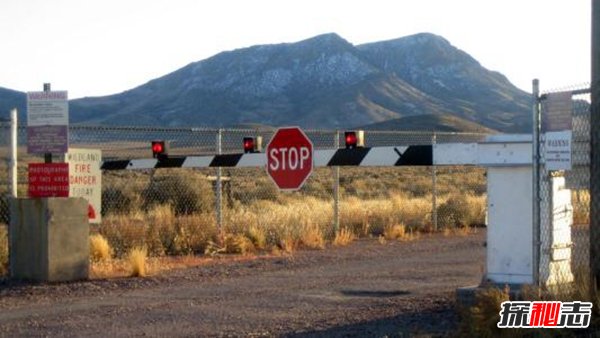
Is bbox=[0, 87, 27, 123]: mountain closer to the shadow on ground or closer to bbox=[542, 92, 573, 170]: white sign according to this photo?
the shadow on ground

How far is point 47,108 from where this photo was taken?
13359 mm

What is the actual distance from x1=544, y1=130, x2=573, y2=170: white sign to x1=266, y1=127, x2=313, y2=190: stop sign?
458 centimetres

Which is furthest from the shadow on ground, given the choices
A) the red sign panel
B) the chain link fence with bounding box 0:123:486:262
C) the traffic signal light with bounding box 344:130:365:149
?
the chain link fence with bounding box 0:123:486:262

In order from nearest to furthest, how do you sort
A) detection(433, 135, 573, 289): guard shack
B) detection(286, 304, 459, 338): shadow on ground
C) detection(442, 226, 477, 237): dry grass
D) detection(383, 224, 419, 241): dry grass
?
1. detection(286, 304, 459, 338): shadow on ground
2. detection(433, 135, 573, 289): guard shack
3. detection(383, 224, 419, 241): dry grass
4. detection(442, 226, 477, 237): dry grass

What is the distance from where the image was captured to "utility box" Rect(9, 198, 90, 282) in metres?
12.7

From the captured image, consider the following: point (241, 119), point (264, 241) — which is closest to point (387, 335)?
point (264, 241)

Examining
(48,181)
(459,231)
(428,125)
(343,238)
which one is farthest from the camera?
(428,125)

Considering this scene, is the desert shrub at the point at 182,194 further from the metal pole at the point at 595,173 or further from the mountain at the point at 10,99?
the mountain at the point at 10,99

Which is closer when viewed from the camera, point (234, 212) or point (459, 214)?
point (234, 212)

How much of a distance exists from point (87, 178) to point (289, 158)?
2.95m

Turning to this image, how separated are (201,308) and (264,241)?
20.8ft

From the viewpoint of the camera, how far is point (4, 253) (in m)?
13.9

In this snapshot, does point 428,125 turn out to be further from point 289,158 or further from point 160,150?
point 289,158

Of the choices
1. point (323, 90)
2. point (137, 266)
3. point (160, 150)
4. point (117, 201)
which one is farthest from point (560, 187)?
point (323, 90)
